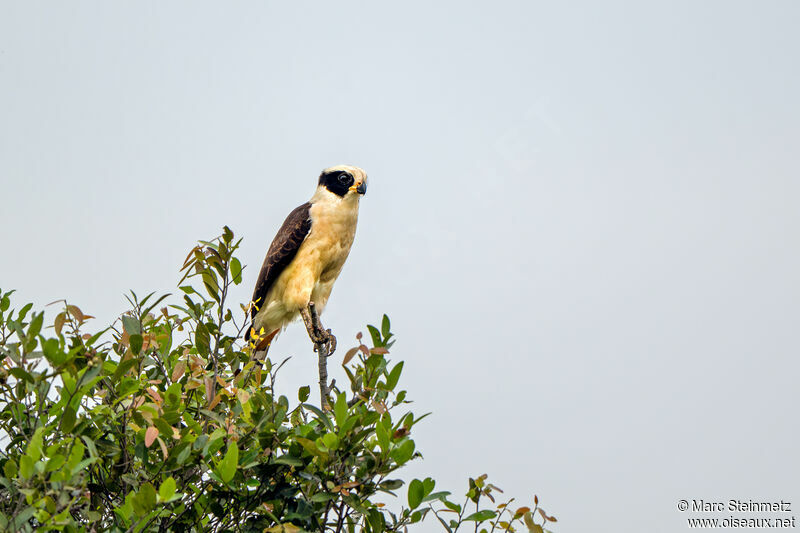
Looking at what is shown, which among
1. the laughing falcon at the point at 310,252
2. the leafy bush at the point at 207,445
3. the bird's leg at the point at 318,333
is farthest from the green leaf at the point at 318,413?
the laughing falcon at the point at 310,252

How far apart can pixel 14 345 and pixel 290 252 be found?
345 cm

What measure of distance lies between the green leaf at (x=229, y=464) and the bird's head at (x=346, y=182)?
3413 millimetres

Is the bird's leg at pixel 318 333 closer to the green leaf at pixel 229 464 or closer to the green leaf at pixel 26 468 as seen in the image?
the green leaf at pixel 229 464

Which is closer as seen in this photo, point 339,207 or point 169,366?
point 169,366

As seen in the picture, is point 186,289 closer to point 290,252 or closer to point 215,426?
point 215,426

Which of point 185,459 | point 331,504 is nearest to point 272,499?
point 331,504

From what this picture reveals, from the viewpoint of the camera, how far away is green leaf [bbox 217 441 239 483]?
8.09 ft

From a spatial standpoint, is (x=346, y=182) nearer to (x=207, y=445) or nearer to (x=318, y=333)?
(x=318, y=333)

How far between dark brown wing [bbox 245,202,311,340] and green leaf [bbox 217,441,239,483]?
318cm

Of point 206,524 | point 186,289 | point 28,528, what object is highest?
point 186,289

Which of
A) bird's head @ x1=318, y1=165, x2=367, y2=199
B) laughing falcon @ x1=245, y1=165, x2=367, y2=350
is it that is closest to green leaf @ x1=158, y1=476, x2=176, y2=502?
laughing falcon @ x1=245, y1=165, x2=367, y2=350

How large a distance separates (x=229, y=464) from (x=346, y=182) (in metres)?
3.62

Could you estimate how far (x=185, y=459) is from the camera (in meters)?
2.47

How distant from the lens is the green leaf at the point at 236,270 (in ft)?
10.2
